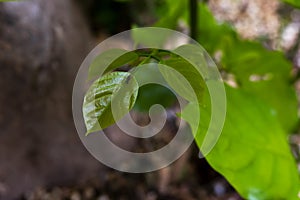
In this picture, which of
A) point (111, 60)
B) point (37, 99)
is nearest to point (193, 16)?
point (111, 60)

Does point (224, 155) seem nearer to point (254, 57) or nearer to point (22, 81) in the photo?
point (254, 57)

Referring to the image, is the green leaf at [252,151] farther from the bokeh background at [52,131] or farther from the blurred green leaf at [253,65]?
the bokeh background at [52,131]

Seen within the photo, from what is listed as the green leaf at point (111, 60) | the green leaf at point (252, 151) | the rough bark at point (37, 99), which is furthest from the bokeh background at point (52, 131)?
the green leaf at point (111, 60)

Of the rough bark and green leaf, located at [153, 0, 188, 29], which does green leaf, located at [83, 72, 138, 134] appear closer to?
green leaf, located at [153, 0, 188, 29]

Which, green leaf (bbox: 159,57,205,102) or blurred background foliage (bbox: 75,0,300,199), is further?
blurred background foliage (bbox: 75,0,300,199)

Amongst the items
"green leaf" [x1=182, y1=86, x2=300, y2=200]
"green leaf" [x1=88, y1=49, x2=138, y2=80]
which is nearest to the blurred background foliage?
"green leaf" [x1=182, y1=86, x2=300, y2=200]

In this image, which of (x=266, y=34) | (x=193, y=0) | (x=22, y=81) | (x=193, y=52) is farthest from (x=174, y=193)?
(x=266, y=34)
